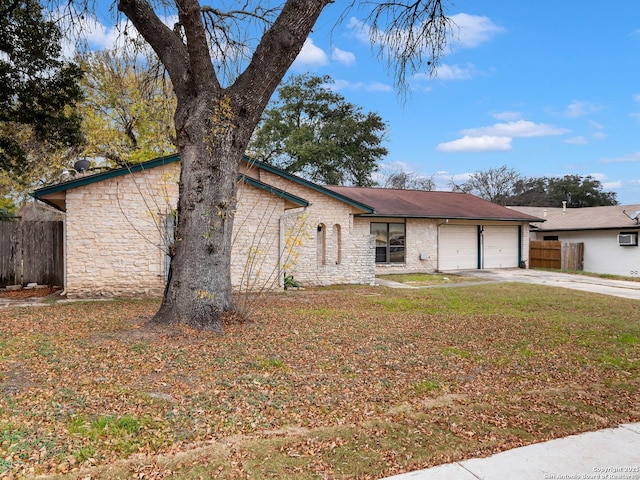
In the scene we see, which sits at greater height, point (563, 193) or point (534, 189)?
point (534, 189)

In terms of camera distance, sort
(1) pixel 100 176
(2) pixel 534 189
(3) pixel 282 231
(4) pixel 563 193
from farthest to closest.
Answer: (2) pixel 534 189 < (4) pixel 563 193 < (3) pixel 282 231 < (1) pixel 100 176

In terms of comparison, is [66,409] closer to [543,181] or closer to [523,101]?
[523,101]

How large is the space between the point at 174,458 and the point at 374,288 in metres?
11.5

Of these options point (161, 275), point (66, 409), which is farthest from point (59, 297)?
point (66, 409)

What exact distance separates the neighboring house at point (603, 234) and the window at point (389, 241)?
10.4 metres

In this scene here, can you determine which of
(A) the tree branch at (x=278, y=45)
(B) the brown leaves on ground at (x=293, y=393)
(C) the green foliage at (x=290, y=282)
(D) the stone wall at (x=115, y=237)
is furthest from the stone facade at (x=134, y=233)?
(A) the tree branch at (x=278, y=45)

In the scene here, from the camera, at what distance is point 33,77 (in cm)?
1124

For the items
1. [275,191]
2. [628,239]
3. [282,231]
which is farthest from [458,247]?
[275,191]

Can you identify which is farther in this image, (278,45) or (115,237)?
(115,237)

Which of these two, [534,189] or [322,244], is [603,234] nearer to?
[322,244]

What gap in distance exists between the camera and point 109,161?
2116 centimetres

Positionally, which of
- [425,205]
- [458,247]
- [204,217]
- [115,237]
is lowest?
[458,247]

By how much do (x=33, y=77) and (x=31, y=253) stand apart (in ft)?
16.2

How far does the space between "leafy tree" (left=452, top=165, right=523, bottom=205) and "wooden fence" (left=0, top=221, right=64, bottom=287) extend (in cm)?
4043
